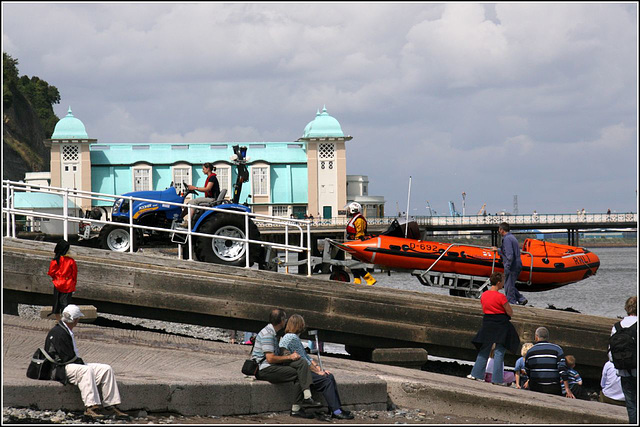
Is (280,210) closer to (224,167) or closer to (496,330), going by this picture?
(224,167)

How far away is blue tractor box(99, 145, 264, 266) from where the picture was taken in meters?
13.6

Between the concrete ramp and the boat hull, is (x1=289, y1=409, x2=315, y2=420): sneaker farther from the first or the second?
the boat hull

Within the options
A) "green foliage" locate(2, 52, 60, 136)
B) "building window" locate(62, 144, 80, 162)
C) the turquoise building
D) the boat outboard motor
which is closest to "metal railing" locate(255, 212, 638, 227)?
the turquoise building

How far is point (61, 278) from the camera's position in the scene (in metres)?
10.6

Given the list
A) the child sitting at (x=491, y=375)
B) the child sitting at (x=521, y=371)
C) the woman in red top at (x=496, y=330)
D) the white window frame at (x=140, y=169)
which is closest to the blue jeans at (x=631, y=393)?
the woman in red top at (x=496, y=330)

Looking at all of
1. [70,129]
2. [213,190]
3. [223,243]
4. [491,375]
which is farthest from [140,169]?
[491,375]

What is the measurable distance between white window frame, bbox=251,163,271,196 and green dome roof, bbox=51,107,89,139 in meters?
17.2

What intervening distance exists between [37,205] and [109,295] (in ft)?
183

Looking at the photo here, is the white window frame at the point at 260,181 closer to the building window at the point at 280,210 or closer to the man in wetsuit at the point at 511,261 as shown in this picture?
the building window at the point at 280,210

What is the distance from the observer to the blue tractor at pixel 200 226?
1362 cm

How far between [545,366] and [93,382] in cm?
594

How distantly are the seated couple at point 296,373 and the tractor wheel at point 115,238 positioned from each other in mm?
6232

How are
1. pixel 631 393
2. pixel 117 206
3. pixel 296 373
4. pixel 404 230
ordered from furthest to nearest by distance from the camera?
pixel 404 230, pixel 117 206, pixel 296 373, pixel 631 393

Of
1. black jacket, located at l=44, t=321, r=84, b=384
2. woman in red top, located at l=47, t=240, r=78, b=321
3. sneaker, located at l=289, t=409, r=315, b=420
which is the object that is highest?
woman in red top, located at l=47, t=240, r=78, b=321
